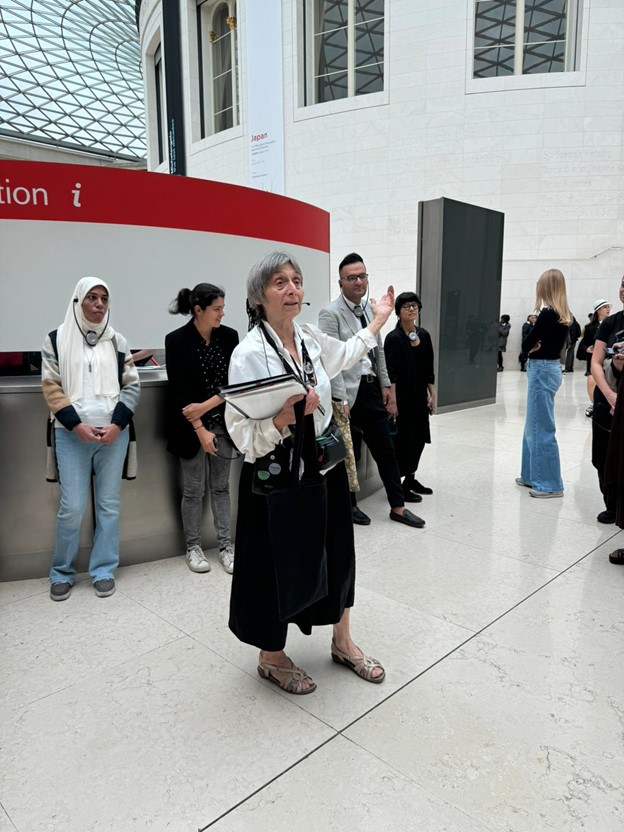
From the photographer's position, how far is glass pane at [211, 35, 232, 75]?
24.0m

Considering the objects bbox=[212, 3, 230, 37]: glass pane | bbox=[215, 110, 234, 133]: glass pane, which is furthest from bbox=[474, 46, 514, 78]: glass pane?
bbox=[212, 3, 230, 37]: glass pane

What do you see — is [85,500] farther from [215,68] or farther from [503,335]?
[215,68]

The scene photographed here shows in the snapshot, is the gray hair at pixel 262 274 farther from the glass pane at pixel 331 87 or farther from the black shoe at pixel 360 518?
→ the glass pane at pixel 331 87

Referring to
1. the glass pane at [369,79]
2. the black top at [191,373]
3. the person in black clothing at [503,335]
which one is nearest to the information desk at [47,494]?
the black top at [191,373]

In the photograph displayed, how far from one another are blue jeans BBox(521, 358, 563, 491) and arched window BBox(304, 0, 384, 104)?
58.6 ft

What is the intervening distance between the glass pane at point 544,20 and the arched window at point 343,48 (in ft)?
15.0

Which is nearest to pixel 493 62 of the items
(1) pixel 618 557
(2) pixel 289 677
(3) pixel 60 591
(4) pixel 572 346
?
(4) pixel 572 346

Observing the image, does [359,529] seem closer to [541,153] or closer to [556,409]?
[556,409]

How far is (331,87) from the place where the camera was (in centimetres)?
2053

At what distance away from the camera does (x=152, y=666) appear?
267cm

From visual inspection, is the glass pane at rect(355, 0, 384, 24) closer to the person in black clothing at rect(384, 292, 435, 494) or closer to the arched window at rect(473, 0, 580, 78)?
the arched window at rect(473, 0, 580, 78)

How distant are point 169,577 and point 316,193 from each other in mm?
19100

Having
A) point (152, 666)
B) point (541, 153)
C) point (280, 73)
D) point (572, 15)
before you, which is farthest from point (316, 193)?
point (152, 666)

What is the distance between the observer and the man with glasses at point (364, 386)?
13.6 feet
